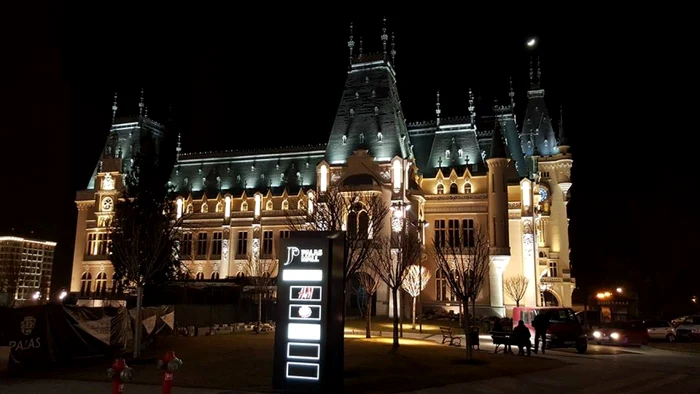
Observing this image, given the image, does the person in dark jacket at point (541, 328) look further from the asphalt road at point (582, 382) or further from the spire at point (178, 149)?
the spire at point (178, 149)

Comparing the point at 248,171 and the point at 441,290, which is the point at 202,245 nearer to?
the point at 248,171

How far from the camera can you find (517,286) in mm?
55312

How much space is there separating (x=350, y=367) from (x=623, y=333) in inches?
882

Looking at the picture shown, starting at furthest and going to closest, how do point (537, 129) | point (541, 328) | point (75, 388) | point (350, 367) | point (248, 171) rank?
point (248, 171) < point (537, 129) < point (541, 328) < point (350, 367) < point (75, 388)

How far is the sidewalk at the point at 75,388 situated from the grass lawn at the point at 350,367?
74 cm

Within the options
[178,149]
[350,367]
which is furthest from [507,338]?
[178,149]

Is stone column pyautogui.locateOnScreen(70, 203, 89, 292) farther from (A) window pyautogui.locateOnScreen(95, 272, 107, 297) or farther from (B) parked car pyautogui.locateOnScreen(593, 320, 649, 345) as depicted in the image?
(B) parked car pyautogui.locateOnScreen(593, 320, 649, 345)

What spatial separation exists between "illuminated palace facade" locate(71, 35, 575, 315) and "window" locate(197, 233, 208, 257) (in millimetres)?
127

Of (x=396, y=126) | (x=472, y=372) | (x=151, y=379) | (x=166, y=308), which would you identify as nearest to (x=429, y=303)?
(x=396, y=126)

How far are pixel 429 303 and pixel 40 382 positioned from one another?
4633 centimetres

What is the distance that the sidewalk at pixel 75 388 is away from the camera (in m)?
14.7

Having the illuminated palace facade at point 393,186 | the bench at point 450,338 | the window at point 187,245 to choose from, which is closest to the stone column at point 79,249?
the illuminated palace facade at point 393,186

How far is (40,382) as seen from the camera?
648 inches

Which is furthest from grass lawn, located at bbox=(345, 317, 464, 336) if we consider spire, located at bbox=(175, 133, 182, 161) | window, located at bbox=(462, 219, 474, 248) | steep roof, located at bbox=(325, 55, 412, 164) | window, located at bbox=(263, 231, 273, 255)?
spire, located at bbox=(175, 133, 182, 161)
